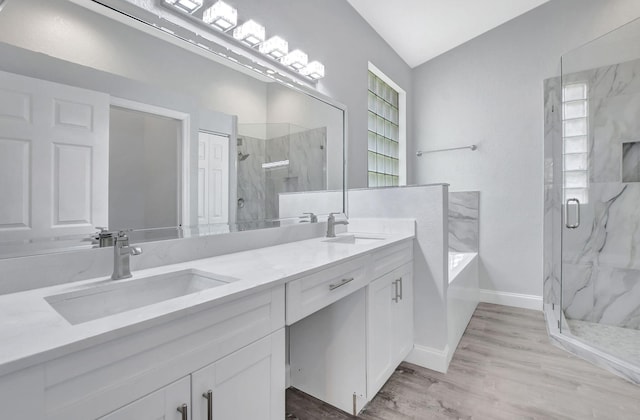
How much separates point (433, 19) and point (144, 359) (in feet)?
10.9

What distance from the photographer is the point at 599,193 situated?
8.14ft

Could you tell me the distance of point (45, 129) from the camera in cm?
91

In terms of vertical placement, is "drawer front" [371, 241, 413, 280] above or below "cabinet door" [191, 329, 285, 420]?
above

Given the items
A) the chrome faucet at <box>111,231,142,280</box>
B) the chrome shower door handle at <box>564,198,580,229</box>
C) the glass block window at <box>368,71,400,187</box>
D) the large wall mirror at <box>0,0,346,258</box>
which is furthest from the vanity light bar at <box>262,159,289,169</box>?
the chrome shower door handle at <box>564,198,580,229</box>

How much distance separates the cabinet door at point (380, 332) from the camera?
1.51 metres

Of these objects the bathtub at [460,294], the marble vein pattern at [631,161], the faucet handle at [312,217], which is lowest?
the bathtub at [460,294]

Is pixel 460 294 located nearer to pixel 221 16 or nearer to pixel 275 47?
pixel 275 47

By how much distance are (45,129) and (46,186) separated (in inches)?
6.3

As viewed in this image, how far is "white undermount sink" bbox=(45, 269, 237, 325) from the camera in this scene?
860 millimetres

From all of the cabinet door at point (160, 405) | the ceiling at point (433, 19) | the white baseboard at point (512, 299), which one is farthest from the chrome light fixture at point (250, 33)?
the white baseboard at point (512, 299)

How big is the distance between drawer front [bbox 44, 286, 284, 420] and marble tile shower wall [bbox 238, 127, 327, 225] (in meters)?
0.78

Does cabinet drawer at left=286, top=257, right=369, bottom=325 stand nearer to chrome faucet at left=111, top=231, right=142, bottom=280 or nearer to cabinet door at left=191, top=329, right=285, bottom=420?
cabinet door at left=191, top=329, right=285, bottom=420

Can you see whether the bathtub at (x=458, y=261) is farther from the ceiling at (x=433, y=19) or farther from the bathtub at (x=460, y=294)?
the ceiling at (x=433, y=19)

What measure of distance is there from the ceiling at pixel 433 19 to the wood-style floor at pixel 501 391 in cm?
270
